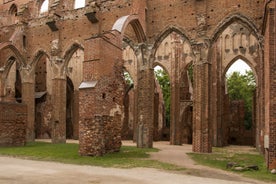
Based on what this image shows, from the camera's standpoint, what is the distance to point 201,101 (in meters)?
15.6

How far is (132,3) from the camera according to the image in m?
17.3

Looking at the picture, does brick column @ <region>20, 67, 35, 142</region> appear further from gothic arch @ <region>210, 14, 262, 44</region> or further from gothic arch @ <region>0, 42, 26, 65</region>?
gothic arch @ <region>210, 14, 262, 44</region>

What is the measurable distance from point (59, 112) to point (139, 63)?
20.7 feet

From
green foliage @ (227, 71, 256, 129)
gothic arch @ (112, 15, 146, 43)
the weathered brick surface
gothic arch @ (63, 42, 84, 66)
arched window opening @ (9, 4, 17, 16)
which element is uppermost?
arched window opening @ (9, 4, 17, 16)

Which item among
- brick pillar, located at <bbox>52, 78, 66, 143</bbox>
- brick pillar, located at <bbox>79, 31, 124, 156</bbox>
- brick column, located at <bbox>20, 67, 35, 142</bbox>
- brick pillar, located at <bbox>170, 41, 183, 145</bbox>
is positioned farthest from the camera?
brick column, located at <bbox>20, 67, 35, 142</bbox>

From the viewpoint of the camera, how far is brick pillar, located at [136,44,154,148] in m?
17.1

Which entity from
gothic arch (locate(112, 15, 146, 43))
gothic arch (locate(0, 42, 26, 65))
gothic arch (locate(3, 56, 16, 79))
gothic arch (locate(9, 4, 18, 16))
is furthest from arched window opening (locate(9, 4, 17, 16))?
gothic arch (locate(112, 15, 146, 43))

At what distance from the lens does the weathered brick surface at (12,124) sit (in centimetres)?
1598

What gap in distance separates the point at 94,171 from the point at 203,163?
159 inches

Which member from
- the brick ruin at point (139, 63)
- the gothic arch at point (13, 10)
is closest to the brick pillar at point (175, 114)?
the brick ruin at point (139, 63)

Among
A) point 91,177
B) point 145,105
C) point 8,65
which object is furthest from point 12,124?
point 91,177

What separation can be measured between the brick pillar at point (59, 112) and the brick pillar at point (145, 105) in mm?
5765

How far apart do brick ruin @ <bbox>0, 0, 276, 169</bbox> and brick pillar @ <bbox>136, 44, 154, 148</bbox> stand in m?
0.05

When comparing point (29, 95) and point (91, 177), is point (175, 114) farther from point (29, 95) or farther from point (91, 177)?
point (91, 177)
